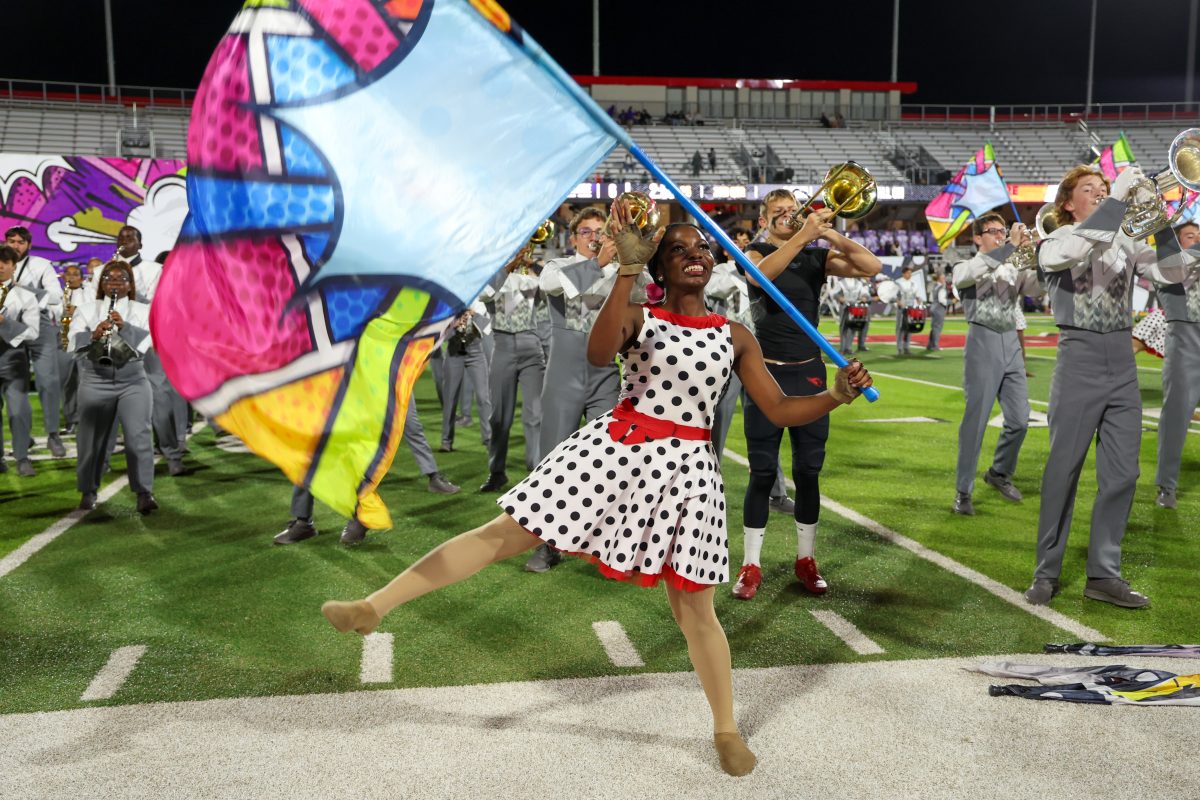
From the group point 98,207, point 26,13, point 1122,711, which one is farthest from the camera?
point 26,13

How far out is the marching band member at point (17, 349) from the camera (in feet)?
28.8

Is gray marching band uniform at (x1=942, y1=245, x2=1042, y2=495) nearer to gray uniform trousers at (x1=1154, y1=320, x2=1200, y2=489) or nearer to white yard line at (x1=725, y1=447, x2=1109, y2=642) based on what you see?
white yard line at (x1=725, y1=447, x2=1109, y2=642)

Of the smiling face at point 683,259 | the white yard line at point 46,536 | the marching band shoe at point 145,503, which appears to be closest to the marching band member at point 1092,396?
the smiling face at point 683,259

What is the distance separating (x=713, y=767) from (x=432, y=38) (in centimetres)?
247

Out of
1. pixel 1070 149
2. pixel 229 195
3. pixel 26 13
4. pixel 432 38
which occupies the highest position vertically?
pixel 26 13

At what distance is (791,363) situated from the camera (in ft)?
17.0

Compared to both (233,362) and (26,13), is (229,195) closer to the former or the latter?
(233,362)

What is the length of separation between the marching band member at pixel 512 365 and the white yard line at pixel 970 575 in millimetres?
2341

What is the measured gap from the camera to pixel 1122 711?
12.1 feet

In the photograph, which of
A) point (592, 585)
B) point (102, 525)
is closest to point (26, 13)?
point (102, 525)

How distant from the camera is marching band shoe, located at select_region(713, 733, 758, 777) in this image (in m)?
3.25

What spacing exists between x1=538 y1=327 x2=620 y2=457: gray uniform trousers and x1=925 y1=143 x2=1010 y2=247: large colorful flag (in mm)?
6276

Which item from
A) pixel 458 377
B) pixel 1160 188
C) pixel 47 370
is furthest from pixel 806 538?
pixel 47 370

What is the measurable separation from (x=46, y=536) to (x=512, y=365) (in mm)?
3363
